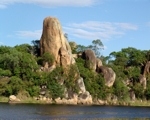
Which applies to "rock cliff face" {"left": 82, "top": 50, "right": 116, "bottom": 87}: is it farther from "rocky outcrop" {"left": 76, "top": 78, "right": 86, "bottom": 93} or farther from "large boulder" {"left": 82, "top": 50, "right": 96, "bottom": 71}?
"rocky outcrop" {"left": 76, "top": 78, "right": 86, "bottom": 93}

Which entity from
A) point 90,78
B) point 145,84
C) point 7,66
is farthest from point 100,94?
point 7,66

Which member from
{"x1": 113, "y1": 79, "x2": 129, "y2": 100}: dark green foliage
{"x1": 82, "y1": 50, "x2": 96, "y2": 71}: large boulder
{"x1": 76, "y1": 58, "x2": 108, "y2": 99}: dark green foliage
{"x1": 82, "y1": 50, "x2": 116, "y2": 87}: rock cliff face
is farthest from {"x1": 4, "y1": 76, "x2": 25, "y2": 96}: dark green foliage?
{"x1": 113, "y1": 79, "x2": 129, "y2": 100}: dark green foliage

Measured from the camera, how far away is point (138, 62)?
100625 mm

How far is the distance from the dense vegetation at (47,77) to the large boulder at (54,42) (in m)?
2.39

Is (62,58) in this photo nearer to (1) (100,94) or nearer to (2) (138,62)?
(1) (100,94)

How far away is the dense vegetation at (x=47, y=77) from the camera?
71.4 m

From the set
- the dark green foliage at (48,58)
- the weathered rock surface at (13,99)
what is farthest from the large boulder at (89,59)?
the weathered rock surface at (13,99)

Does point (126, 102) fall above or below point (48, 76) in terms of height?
below

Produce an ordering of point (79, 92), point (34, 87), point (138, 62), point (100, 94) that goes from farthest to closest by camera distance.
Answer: point (138, 62)
point (100, 94)
point (79, 92)
point (34, 87)

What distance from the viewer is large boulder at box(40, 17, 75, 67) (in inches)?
3162

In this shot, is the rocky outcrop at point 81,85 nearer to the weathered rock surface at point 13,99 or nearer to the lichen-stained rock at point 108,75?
the lichen-stained rock at point 108,75

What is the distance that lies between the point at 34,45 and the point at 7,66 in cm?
1275

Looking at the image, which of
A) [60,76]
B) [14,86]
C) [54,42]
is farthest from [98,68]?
[14,86]

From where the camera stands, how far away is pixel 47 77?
245ft
